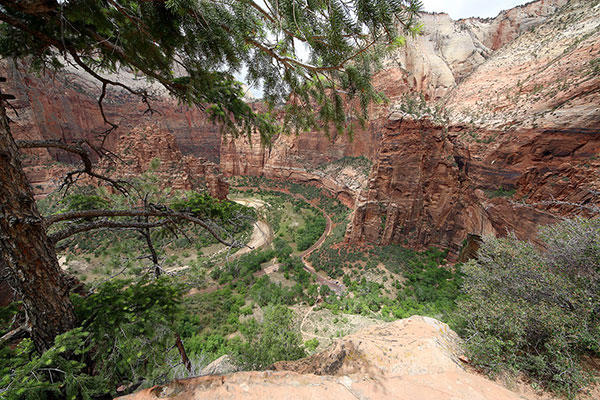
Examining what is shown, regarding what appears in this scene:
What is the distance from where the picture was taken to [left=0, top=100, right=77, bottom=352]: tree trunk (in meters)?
1.99

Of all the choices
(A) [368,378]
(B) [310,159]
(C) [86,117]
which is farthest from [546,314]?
(C) [86,117]

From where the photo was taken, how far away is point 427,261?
1656 cm

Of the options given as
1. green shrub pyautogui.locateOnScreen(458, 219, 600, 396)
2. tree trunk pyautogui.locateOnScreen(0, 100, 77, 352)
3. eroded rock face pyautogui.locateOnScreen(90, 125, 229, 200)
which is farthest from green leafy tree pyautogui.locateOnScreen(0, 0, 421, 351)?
eroded rock face pyautogui.locateOnScreen(90, 125, 229, 200)

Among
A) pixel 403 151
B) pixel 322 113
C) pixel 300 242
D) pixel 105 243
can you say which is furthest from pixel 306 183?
pixel 322 113

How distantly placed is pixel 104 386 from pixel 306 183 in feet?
114

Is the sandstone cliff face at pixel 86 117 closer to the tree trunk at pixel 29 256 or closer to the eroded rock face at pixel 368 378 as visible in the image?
the tree trunk at pixel 29 256

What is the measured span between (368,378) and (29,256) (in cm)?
433

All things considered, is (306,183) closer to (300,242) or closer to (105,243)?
(300,242)

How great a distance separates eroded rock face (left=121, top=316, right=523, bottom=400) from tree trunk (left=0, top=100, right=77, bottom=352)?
47.4 inches

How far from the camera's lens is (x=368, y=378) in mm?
2914

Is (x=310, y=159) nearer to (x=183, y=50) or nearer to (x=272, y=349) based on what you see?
(x=272, y=349)

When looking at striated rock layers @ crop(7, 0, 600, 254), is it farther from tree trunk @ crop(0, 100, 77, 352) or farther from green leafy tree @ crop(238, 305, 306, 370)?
green leafy tree @ crop(238, 305, 306, 370)

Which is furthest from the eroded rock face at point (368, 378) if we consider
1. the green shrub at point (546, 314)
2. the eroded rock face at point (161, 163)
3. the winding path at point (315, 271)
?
the eroded rock face at point (161, 163)

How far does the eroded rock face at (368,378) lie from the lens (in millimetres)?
2459
